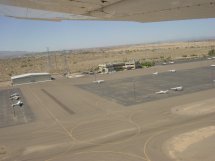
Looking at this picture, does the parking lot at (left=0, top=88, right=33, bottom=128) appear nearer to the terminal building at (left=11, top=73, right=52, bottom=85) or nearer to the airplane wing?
the terminal building at (left=11, top=73, right=52, bottom=85)

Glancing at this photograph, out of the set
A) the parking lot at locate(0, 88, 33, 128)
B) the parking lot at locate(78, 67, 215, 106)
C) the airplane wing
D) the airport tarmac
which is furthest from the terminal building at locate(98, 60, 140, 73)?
the airplane wing

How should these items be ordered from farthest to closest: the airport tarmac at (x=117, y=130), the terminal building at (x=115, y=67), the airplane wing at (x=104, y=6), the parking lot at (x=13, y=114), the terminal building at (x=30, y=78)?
the terminal building at (x=115, y=67)
the terminal building at (x=30, y=78)
the parking lot at (x=13, y=114)
the airport tarmac at (x=117, y=130)
the airplane wing at (x=104, y=6)

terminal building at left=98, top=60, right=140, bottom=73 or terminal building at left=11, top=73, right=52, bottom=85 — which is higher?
terminal building at left=98, top=60, right=140, bottom=73

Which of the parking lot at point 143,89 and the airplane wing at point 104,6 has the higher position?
the airplane wing at point 104,6

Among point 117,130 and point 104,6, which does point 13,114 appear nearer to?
point 117,130

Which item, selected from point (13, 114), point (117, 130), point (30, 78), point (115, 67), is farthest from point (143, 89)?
point (30, 78)

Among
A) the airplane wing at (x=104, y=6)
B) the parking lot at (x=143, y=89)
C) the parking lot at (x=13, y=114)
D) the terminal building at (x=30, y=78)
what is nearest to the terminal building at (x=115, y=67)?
the terminal building at (x=30, y=78)

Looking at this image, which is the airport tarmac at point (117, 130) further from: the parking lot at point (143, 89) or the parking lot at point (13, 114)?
the parking lot at point (13, 114)

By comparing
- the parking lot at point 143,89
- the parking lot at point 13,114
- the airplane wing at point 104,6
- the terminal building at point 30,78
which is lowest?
the parking lot at point 13,114
